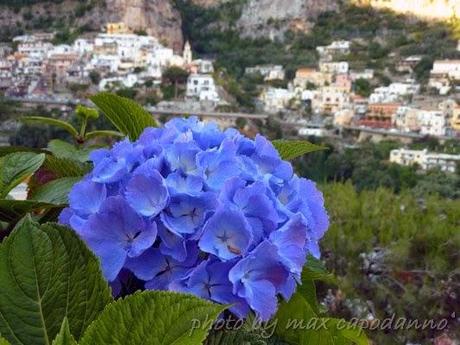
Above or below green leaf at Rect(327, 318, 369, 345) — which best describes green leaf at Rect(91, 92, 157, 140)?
above

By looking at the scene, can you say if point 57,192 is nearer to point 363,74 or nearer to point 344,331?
point 344,331

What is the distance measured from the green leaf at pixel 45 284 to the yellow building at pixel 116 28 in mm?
31174

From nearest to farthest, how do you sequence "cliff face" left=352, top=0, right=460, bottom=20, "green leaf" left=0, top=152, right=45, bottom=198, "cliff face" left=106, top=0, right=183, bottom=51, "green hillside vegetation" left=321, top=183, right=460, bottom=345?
1. "green leaf" left=0, top=152, right=45, bottom=198
2. "green hillside vegetation" left=321, top=183, right=460, bottom=345
3. "cliff face" left=352, top=0, right=460, bottom=20
4. "cliff face" left=106, top=0, right=183, bottom=51

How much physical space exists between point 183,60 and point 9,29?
7.49m

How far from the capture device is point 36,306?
1.17 feet

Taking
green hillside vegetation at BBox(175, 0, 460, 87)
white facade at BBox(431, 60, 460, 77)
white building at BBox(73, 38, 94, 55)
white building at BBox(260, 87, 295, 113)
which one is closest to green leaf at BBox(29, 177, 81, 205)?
white building at BBox(260, 87, 295, 113)

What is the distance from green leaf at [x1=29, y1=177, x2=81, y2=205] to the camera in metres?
0.50

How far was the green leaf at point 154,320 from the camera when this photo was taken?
0.31 meters

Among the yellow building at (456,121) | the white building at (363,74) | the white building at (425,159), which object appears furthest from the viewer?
the white building at (363,74)

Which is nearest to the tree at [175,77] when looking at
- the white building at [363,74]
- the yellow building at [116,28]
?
the white building at [363,74]

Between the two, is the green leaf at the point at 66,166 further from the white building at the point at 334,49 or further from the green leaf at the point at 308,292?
the white building at the point at 334,49

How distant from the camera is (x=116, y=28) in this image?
3078cm

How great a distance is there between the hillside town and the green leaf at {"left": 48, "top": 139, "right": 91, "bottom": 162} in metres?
17.1

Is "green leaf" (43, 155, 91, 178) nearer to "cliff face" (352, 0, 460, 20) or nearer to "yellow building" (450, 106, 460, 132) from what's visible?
"yellow building" (450, 106, 460, 132)
